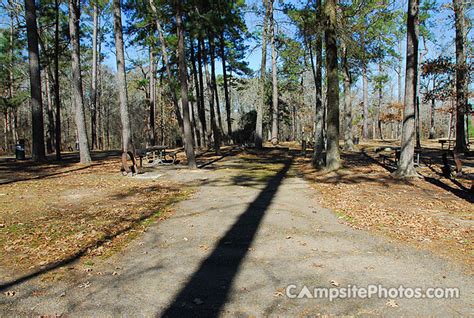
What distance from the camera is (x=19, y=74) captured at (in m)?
26.6

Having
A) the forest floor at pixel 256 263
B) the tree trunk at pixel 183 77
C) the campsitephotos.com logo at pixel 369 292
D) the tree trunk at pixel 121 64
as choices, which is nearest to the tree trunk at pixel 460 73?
the forest floor at pixel 256 263

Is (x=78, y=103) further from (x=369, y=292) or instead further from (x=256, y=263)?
(x=369, y=292)

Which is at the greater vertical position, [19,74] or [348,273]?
[19,74]

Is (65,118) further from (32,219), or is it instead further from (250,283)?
(250,283)

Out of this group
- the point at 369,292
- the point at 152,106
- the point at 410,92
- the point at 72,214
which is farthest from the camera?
the point at 152,106

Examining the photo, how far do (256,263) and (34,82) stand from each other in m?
13.8

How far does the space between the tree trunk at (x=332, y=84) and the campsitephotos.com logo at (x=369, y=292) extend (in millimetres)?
8508

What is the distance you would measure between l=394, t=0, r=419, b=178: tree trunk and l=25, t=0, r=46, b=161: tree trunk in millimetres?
14503

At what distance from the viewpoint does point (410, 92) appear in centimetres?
1033

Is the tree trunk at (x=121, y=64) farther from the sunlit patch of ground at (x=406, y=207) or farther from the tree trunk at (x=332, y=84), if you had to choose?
the tree trunk at (x=332, y=84)

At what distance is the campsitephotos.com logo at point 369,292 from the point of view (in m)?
3.54

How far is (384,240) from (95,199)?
6523 millimetres

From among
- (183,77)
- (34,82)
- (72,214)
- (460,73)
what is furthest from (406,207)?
(34,82)

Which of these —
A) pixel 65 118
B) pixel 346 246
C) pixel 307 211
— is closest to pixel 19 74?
pixel 65 118
